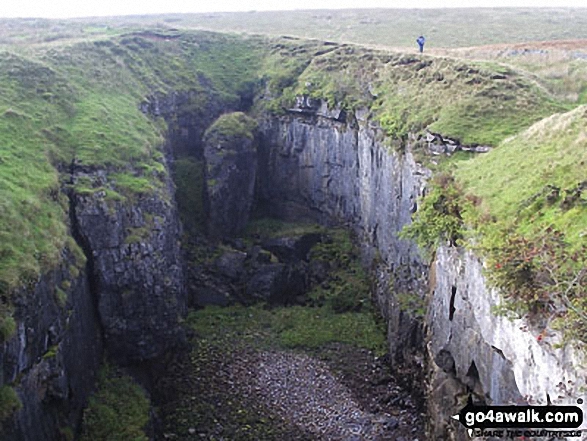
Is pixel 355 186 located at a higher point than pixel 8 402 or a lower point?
higher

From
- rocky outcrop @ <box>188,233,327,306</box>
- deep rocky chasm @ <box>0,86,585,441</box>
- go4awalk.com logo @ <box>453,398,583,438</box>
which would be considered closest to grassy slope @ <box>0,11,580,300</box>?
deep rocky chasm @ <box>0,86,585,441</box>

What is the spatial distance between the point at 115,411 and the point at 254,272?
16.2 meters

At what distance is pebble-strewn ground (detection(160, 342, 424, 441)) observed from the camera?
80.3 ft

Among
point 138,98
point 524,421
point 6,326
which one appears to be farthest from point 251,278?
point 524,421

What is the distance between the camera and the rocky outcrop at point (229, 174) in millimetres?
41750

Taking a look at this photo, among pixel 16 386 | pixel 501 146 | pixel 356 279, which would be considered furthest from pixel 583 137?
pixel 356 279

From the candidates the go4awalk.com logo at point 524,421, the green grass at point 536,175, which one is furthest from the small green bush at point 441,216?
the go4awalk.com logo at point 524,421

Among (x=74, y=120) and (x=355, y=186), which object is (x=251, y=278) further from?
(x=74, y=120)

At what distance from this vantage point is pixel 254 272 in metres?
38.6

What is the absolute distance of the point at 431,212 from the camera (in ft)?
71.7

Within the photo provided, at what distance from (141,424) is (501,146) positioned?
56.4 ft

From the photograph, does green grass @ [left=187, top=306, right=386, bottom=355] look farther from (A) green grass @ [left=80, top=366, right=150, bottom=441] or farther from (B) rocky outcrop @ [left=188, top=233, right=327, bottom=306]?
(A) green grass @ [left=80, top=366, right=150, bottom=441]

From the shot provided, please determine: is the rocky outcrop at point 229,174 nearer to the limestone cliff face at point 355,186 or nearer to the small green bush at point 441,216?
the limestone cliff face at point 355,186

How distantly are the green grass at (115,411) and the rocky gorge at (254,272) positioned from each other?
0.75 metres
